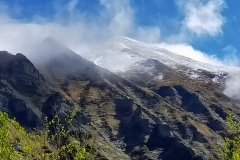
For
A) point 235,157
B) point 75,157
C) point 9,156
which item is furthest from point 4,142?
point 235,157

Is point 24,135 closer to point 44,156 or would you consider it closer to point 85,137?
point 44,156

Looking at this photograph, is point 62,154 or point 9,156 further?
point 62,154

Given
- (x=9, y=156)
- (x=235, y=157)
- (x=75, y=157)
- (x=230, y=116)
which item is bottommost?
(x=9, y=156)

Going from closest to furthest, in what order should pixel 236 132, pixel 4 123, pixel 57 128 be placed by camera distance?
1. pixel 57 128
2. pixel 4 123
3. pixel 236 132

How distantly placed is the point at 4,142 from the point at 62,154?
479 cm

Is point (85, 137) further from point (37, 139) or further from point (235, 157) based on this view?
point (235, 157)

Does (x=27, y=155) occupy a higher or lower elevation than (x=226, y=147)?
lower

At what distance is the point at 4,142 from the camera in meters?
32.1

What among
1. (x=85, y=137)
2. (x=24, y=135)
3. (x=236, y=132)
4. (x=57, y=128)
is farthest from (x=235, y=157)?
(x=24, y=135)

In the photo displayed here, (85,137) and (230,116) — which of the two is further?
(230,116)

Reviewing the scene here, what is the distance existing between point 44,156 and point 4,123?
388 centimetres

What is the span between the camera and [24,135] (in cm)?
3247

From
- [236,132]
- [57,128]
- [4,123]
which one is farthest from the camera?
[236,132]

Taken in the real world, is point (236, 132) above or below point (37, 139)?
above
